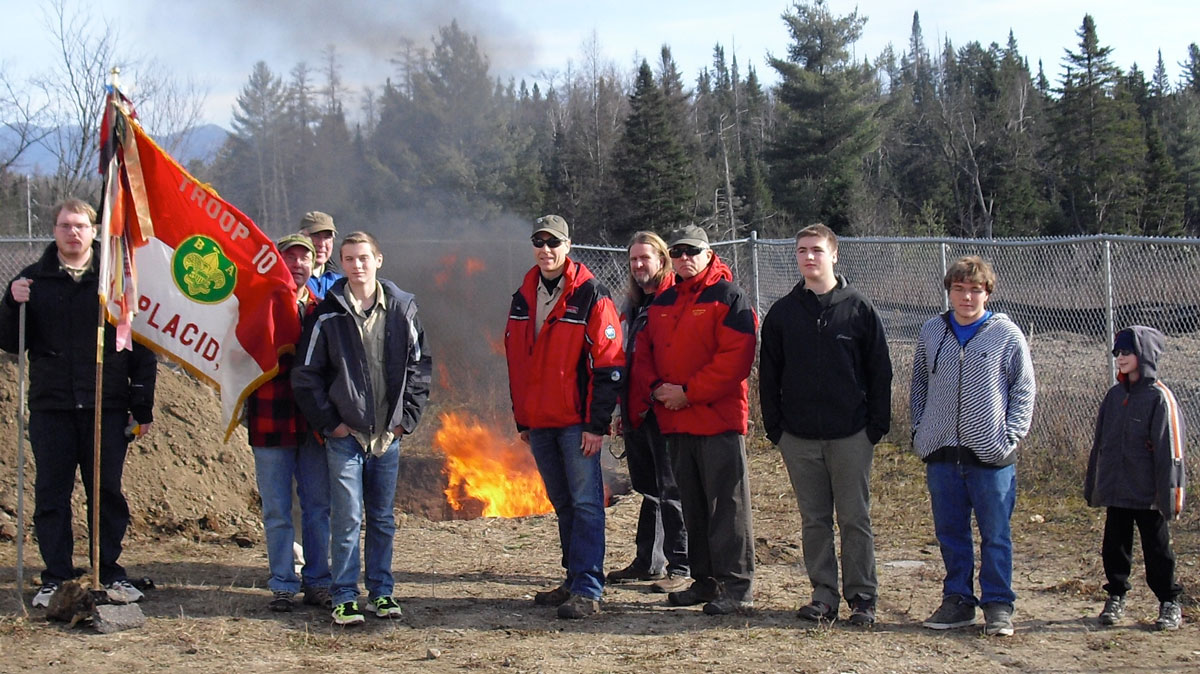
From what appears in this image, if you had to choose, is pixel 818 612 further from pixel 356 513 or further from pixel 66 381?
pixel 66 381

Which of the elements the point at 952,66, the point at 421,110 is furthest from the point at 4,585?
the point at 952,66

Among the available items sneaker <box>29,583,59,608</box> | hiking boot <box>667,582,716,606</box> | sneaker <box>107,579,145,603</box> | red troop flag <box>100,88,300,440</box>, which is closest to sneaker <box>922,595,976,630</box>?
hiking boot <box>667,582,716,606</box>

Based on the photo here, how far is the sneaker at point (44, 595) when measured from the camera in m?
5.52

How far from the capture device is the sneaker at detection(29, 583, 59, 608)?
5516mm

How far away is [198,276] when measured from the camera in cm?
575

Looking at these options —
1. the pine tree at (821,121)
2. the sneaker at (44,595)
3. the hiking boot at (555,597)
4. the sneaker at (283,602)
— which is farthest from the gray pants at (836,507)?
the pine tree at (821,121)

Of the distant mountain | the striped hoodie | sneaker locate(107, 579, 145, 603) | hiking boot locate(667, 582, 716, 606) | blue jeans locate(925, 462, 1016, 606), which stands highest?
the distant mountain

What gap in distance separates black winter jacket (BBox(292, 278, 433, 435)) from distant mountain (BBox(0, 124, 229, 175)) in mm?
19964

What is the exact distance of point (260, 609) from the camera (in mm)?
5676

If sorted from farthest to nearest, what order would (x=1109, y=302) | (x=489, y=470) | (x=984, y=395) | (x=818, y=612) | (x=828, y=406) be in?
(x=489, y=470)
(x=1109, y=302)
(x=818, y=612)
(x=828, y=406)
(x=984, y=395)

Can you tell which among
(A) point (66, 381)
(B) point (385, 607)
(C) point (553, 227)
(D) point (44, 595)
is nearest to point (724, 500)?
(C) point (553, 227)

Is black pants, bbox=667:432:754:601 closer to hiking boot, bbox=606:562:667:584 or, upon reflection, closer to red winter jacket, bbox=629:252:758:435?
red winter jacket, bbox=629:252:758:435

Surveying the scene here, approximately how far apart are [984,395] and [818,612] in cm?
140

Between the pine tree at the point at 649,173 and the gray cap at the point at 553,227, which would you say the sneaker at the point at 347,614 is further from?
the pine tree at the point at 649,173
